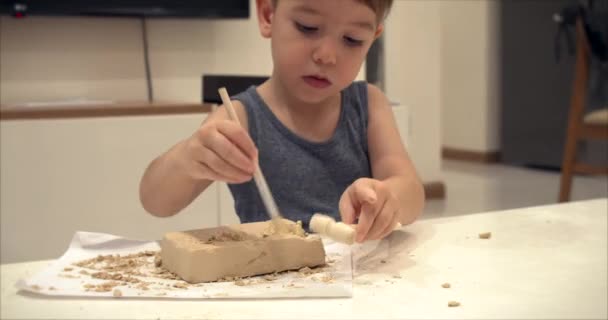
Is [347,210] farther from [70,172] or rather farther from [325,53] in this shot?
[70,172]

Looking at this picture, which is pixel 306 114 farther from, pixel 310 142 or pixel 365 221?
pixel 365 221

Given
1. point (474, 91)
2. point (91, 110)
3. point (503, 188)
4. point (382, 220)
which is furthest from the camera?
point (474, 91)

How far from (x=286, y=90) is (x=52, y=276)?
295 mm

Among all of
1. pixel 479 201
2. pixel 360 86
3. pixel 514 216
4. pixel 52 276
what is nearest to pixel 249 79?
pixel 360 86

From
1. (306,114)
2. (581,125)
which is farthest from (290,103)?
(581,125)

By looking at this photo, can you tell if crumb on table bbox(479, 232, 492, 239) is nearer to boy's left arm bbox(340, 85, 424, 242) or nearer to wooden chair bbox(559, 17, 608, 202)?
boy's left arm bbox(340, 85, 424, 242)

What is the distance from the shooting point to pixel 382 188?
1.59 ft

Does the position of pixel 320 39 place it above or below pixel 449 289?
above

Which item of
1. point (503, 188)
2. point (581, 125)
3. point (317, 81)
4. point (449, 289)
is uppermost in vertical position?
point (317, 81)

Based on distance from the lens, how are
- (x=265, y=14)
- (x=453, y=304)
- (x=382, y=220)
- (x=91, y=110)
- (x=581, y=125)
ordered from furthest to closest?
(x=581, y=125)
(x=91, y=110)
(x=265, y=14)
(x=382, y=220)
(x=453, y=304)

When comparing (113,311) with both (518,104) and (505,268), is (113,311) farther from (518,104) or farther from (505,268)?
(518,104)

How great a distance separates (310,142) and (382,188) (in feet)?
0.62

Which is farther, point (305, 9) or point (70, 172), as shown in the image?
point (70, 172)

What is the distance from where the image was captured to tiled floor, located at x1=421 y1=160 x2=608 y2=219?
3.76ft
